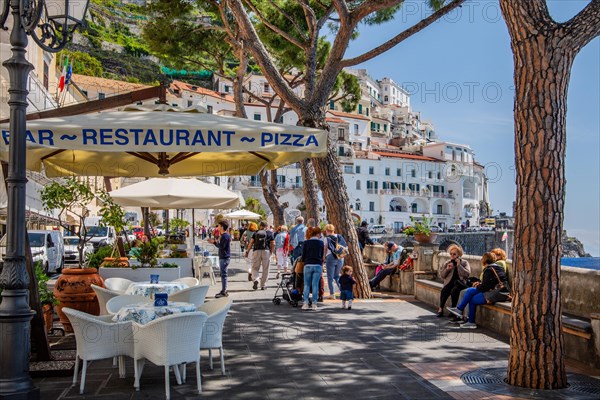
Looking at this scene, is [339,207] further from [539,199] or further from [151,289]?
[539,199]

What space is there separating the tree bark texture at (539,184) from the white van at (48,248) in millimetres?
16485

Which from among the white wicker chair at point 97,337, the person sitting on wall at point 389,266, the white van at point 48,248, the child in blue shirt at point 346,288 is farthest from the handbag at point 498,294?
the white van at point 48,248

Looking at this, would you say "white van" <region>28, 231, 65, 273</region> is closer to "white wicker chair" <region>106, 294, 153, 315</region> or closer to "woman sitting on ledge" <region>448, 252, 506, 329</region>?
"white wicker chair" <region>106, 294, 153, 315</region>

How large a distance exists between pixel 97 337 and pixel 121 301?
1256 mm

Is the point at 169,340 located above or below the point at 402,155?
below

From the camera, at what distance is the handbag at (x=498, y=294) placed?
9586mm

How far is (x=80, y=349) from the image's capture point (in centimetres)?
584

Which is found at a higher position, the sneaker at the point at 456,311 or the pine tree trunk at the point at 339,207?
the pine tree trunk at the point at 339,207

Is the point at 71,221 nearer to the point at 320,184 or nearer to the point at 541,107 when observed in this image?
the point at 320,184

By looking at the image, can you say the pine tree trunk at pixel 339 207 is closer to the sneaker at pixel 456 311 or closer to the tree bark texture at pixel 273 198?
the sneaker at pixel 456 311

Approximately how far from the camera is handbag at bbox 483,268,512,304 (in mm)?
9586

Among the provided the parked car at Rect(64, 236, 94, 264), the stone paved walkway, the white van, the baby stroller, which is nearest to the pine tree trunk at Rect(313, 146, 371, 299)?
the baby stroller

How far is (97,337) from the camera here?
229 inches

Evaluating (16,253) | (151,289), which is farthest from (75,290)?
(16,253)
